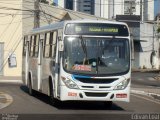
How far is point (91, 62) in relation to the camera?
1875 centimetres

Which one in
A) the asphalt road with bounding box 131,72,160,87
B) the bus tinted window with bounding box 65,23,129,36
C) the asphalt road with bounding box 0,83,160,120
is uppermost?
the bus tinted window with bounding box 65,23,129,36

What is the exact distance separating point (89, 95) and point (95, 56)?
4.46 ft

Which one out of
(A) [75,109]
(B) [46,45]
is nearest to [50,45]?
(B) [46,45]

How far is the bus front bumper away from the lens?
60.4ft

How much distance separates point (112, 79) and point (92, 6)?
2721 inches

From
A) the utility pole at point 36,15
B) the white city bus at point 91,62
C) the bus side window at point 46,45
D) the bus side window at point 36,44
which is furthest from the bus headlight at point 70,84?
the utility pole at point 36,15

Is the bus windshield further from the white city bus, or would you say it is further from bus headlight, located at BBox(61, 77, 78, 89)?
bus headlight, located at BBox(61, 77, 78, 89)

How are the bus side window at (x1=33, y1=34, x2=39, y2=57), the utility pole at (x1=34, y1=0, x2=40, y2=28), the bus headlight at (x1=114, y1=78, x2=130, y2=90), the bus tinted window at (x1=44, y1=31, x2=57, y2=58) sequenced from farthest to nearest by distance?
the utility pole at (x1=34, y1=0, x2=40, y2=28), the bus side window at (x1=33, y1=34, x2=39, y2=57), the bus tinted window at (x1=44, y1=31, x2=57, y2=58), the bus headlight at (x1=114, y1=78, x2=130, y2=90)

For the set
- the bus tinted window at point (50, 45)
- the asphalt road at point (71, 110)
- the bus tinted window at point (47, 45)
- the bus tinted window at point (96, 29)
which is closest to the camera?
the asphalt road at point (71, 110)

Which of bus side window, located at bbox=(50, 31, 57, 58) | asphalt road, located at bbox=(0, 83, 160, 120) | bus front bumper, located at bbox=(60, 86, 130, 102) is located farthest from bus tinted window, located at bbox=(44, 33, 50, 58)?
bus front bumper, located at bbox=(60, 86, 130, 102)

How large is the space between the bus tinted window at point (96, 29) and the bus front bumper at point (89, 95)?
6.70ft

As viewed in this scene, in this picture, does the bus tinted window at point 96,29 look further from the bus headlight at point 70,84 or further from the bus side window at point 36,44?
the bus side window at point 36,44

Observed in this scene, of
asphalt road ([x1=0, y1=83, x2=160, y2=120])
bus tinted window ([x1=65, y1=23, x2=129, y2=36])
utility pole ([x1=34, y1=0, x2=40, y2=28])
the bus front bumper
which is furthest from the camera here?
utility pole ([x1=34, y1=0, x2=40, y2=28])

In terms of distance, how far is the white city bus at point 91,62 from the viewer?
18500mm
